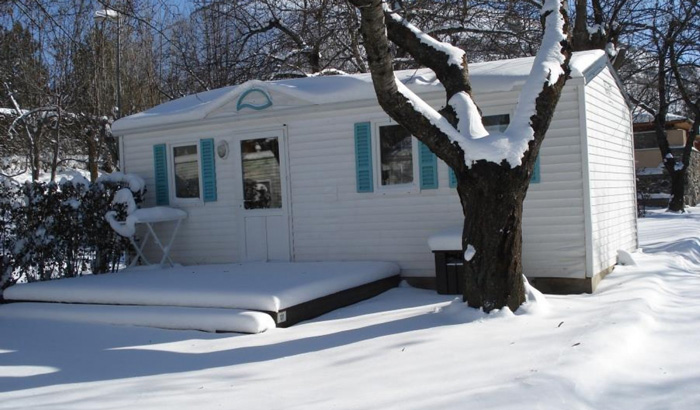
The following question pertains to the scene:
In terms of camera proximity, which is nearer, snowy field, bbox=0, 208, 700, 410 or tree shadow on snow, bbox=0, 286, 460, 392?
snowy field, bbox=0, 208, 700, 410

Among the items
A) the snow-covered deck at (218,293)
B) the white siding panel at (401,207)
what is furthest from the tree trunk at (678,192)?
the snow-covered deck at (218,293)

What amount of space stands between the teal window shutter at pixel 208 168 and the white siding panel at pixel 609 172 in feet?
18.3

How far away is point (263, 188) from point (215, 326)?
3630mm

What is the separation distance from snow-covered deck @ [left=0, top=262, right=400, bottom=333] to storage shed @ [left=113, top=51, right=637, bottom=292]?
2.18 ft

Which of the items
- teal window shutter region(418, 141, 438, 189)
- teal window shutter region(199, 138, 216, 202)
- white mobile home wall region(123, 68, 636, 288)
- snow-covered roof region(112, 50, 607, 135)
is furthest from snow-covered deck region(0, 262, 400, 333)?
snow-covered roof region(112, 50, 607, 135)

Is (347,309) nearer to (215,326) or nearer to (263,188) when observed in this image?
(215,326)

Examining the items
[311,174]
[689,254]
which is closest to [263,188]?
[311,174]

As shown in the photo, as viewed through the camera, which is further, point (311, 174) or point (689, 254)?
point (689, 254)

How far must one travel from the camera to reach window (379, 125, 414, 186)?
9.12m

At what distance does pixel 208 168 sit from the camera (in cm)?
→ 1030

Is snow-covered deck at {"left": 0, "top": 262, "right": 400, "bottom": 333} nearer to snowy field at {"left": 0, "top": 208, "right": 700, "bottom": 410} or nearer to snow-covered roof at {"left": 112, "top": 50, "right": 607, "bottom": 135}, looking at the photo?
snowy field at {"left": 0, "top": 208, "right": 700, "bottom": 410}

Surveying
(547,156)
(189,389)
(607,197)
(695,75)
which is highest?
(695,75)

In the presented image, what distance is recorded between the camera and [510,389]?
4.26 metres

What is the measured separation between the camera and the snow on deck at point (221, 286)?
277 inches
